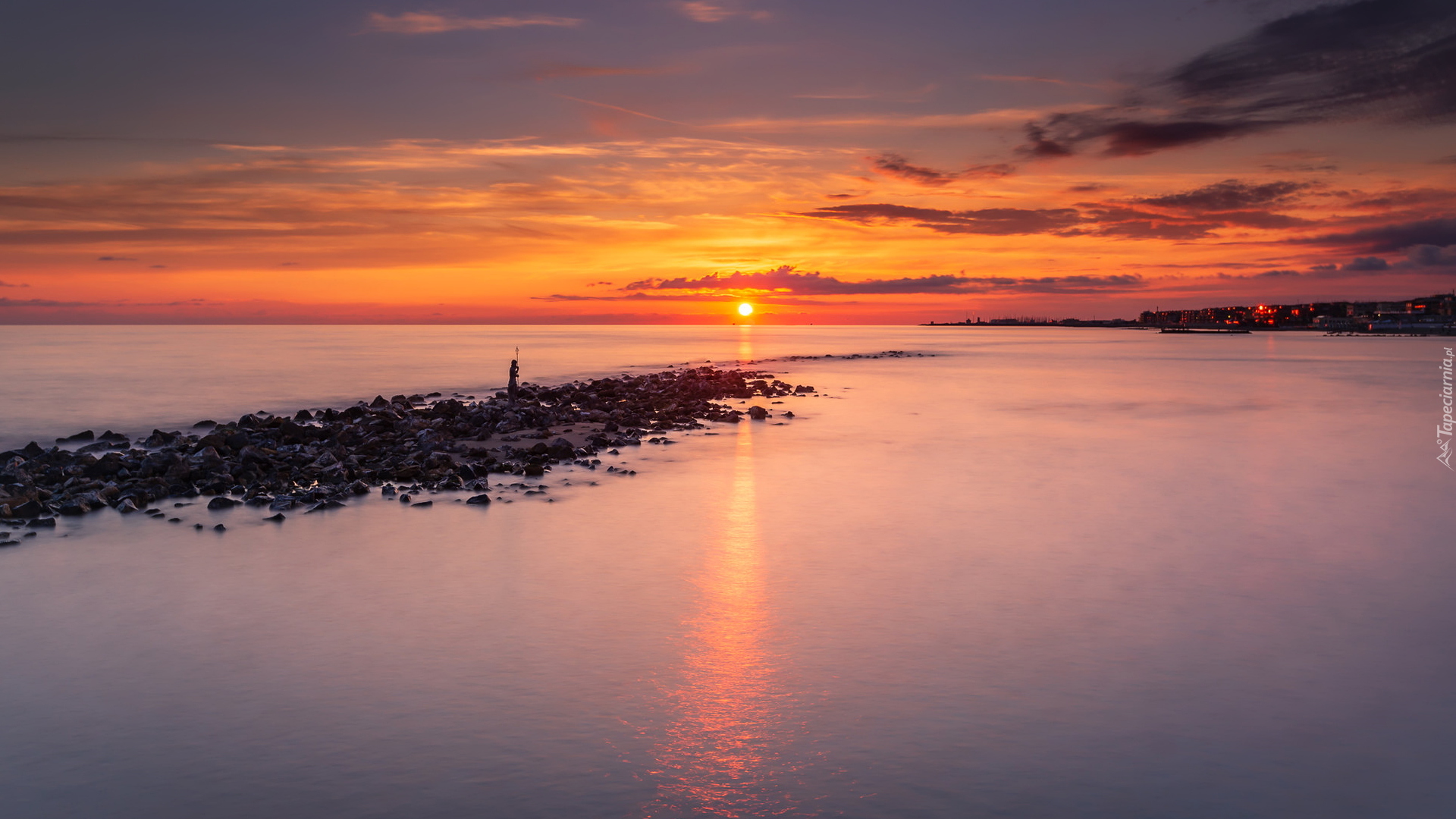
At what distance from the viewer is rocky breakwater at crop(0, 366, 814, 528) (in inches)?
687

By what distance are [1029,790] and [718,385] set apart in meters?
41.3

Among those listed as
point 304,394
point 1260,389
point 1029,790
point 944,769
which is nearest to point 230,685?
point 944,769

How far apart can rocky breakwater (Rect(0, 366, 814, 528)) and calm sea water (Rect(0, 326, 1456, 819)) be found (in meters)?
1.53

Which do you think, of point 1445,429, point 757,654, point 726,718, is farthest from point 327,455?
point 1445,429

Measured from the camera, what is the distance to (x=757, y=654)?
9539mm

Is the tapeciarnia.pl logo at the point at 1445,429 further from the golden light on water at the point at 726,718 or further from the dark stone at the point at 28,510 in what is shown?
the dark stone at the point at 28,510

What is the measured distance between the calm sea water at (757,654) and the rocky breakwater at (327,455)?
1.53 m

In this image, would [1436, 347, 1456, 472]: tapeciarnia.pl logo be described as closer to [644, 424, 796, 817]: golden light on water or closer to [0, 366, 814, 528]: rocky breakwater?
[0, 366, 814, 528]: rocky breakwater

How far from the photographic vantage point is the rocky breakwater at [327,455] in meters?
17.5

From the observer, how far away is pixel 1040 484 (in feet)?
68.2

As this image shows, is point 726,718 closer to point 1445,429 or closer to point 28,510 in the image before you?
point 28,510

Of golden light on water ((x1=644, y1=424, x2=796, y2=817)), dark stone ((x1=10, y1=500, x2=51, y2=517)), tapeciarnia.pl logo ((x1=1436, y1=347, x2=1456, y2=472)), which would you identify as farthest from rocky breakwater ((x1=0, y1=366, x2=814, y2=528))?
tapeciarnia.pl logo ((x1=1436, y1=347, x2=1456, y2=472))

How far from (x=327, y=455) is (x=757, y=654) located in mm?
15009

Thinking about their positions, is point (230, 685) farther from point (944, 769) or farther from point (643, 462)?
point (643, 462)
